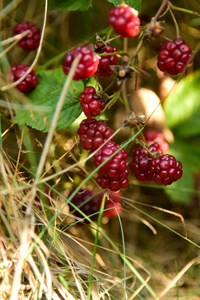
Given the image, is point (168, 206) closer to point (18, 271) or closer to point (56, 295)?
point (56, 295)

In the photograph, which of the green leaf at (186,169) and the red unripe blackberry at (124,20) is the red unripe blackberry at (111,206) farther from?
the red unripe blackberry at (124,20)

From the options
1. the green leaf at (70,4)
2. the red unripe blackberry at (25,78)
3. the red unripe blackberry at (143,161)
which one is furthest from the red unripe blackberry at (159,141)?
the green leaf at (70,4)

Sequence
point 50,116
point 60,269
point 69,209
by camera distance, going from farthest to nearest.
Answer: point 69,209 → point 50,116 → point 60,269

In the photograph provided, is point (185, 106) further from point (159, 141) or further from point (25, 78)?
point (25, 78)

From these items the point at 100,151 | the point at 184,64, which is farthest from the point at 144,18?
the point at 100,151

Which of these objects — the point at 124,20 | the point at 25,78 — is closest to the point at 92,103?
the point at 124,20

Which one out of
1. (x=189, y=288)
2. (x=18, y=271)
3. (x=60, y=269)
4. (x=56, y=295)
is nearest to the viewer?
(x=18, y=271)

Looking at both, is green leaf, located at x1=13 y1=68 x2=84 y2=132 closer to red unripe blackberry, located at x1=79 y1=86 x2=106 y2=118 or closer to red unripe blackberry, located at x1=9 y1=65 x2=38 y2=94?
red unripe blackberry, located at x1=9 y1=65 x2=38 y2=94
